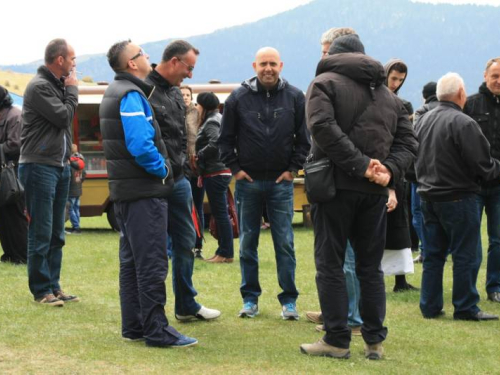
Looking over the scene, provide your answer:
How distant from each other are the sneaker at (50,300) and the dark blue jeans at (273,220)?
1660mm

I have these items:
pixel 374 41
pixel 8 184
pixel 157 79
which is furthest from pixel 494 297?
pixel 374 41

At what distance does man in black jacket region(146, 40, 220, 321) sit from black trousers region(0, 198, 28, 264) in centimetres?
434

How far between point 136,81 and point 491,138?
363 cm

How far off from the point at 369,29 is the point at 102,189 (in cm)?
16262

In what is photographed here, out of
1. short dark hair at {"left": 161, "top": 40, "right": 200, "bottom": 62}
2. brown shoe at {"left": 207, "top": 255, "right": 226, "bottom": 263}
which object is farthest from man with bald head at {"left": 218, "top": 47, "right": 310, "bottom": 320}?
brown shoe at {"left": 207, "top": 255, "right": 226, "bottom": 263}

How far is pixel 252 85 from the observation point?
7555mm

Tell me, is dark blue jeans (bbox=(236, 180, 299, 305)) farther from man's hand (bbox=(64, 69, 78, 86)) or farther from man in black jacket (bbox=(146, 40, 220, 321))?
man's hand (bbox=(64, 69, 78, 86))

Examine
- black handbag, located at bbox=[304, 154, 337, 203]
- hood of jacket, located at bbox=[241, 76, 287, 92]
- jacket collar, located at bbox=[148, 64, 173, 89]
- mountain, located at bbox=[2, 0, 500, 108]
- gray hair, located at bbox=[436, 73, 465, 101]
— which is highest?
jacket collar, located at bbox=[148, 64, 173, 89]

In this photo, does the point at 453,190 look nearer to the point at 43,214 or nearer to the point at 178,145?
the point at 178,145

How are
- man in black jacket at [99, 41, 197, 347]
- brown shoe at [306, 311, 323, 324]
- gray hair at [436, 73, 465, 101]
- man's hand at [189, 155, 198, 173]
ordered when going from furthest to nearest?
man's hand at [189, 155, 198, 173]
gray hair at [436, 73, 465, 101]
brown shoe at [306, 311, 323, 324]
man in black jacket at [99, 41, 197, 347]

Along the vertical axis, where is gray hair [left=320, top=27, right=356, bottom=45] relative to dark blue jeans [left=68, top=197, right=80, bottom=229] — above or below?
above

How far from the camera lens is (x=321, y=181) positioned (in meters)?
6.05

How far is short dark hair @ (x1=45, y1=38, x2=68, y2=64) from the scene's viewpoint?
7.94 meters

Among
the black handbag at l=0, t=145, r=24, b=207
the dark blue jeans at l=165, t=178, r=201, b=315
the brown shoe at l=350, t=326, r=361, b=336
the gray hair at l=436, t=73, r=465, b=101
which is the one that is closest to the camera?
the brown shoe at l=350, t=326, r=361, b=336
